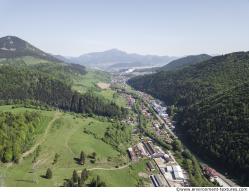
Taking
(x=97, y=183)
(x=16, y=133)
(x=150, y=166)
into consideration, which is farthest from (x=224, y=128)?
(x=16, y=133)

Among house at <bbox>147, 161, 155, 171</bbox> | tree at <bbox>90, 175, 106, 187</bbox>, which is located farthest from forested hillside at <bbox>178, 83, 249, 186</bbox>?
tree at <bbox>90, 175, 106, 187</bbox>

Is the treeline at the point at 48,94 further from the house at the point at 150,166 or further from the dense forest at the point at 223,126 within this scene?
the house at the point at 150,166

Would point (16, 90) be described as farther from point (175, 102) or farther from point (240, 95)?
point (240, 95)

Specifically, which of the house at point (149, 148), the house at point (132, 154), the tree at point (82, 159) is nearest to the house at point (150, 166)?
the house at point (132, 154)

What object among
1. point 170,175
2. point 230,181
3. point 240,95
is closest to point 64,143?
point 170,175

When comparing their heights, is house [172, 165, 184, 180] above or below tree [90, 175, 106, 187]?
below

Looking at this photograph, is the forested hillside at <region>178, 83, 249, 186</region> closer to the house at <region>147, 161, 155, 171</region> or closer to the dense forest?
the dense forest
